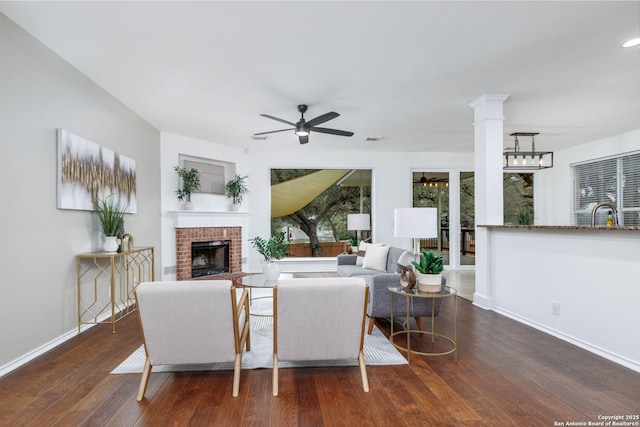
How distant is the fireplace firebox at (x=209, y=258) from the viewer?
6.16 metres

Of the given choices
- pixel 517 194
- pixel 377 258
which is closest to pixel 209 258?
pixel 377 258

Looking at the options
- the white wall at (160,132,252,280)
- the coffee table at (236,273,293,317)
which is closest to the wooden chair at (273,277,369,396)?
the coffee table at (236,273,293,317)

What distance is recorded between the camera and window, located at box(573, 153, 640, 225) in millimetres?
5984

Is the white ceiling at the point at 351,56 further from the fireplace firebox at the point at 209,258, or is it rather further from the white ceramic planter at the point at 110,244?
the fireplace firebox at the point at 209,258

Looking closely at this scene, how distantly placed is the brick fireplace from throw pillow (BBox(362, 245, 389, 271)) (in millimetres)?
2775

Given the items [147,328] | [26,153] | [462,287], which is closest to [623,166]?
[462,287]

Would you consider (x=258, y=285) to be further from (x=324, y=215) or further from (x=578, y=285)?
(x=324, y=215)

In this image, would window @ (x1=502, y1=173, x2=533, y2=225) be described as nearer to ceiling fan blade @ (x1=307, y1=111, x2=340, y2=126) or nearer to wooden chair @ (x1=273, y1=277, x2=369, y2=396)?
ceiling fan blade @ (x1=307, y1=111, x2=340, y2=126)

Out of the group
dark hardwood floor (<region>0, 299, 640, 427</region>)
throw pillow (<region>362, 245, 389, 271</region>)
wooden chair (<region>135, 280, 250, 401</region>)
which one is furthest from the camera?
throw pillow (<region>362, 245, 389, 271</region>)

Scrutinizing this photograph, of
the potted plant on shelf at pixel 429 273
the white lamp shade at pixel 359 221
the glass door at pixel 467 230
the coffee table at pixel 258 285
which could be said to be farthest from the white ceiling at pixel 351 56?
the glass door at pixel 467 230

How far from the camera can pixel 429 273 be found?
9.15ft

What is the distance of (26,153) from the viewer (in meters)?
2.69

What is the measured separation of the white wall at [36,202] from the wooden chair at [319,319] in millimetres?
2024

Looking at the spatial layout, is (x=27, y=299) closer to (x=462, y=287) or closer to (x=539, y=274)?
(x=539, y=274)
